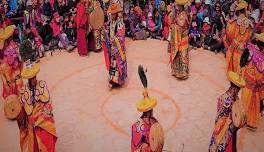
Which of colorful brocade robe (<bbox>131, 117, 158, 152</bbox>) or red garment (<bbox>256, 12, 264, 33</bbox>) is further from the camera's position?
red garment (<bbox>256, 12, 264, 33</bbox>)

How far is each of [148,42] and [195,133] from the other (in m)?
4.69

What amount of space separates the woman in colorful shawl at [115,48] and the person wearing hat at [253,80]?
9.14 feet

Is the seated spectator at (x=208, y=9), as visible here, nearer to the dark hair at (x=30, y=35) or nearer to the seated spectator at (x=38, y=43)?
the seated spectator at (x=38, y=43)

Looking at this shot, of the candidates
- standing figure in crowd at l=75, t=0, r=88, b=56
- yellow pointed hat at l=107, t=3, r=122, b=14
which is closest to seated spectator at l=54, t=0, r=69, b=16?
standing figure in crowd at l=75, t=0, r=88, b=56

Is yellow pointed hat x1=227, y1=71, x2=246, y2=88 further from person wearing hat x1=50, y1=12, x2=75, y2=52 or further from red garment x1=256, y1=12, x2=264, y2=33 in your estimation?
person wearing hat x1=50, y1=12, x2=75, y2=52

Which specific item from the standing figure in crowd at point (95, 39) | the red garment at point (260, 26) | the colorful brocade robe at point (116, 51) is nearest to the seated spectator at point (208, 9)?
the red garment at point (260, 26)

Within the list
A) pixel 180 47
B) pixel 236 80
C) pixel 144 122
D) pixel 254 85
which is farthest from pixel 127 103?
pixel 236 80

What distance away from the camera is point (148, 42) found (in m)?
11.8

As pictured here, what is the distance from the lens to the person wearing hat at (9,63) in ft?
25.2

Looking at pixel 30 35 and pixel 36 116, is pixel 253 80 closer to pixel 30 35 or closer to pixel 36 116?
pixel 36 116

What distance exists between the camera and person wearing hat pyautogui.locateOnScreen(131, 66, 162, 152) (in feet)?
17.7

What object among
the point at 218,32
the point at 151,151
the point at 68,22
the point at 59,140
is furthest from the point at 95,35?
the point at 151,151

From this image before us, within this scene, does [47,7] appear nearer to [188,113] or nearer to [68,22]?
[68,22]

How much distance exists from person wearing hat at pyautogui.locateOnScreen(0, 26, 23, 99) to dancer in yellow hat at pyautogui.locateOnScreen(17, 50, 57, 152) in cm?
152
